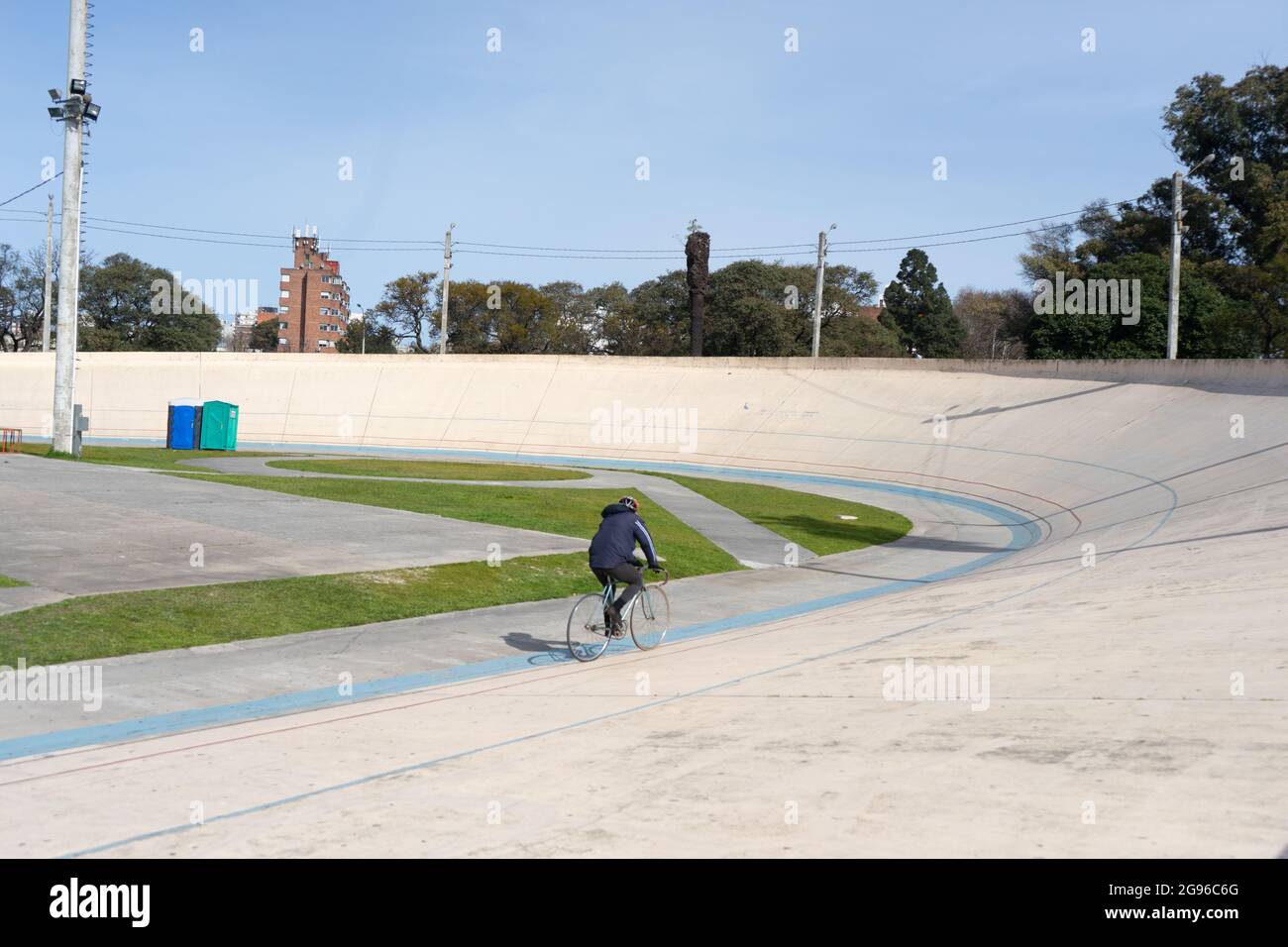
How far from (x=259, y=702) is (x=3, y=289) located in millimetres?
100946

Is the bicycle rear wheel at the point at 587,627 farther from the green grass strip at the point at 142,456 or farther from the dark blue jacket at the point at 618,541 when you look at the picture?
the green grass strip at the point at 142,456

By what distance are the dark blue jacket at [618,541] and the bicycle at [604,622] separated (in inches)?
13.0

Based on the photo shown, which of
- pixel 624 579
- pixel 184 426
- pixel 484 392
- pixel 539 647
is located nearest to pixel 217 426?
pixel 184 426

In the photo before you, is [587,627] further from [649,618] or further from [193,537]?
[193,537]

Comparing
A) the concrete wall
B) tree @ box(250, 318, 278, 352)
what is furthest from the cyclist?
tree @ box(250, 318, 278, 352)

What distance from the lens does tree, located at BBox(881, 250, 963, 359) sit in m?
99.3

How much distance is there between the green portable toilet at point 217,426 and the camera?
42781 mm

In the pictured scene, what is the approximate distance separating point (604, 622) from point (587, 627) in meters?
0.22

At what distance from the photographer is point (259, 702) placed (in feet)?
32.4

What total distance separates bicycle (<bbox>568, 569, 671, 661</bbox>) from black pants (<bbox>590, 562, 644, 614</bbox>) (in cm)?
7

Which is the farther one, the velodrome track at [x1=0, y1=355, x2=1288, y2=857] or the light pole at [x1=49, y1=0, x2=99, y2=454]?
the light pole at [x1=49, y1=0, x2=99, y2=454]

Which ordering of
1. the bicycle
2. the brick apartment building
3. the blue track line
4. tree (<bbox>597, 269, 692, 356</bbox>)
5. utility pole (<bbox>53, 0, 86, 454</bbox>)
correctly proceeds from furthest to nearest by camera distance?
the brick apartment building < tree (<bbox>597, 269, 692, 356</bbox>) < utility pole (<bbox>53, 0, 86, 454</bbox>) < the bicycle < the blue track line

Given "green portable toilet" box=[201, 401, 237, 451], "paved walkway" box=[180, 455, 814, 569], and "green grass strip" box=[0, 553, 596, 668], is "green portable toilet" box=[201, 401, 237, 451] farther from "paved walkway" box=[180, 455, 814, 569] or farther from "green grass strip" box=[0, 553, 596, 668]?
"green grass strip" box=[0, 553, 596, 668]
